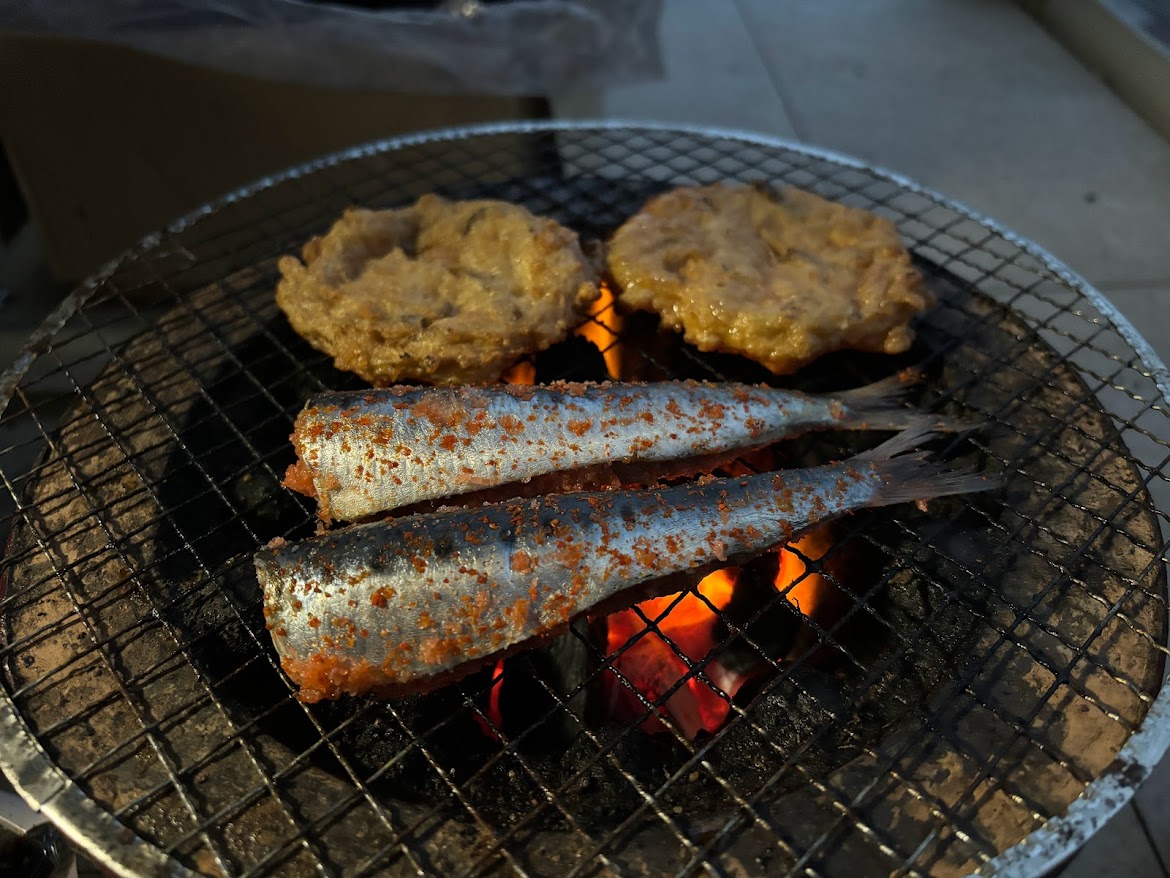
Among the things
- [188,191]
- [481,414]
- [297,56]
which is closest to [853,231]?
[481,414]

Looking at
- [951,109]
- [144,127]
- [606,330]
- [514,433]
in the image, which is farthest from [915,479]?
[951,109]

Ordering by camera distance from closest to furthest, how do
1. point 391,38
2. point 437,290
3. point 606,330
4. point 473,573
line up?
point 473,573, point 437,290, point 606,330, point 391,38

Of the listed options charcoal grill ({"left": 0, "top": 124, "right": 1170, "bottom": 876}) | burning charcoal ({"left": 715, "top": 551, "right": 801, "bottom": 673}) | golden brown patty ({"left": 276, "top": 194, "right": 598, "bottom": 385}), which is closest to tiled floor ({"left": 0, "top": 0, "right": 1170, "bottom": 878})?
golden brown patty ({"left": 276, "top": 194, "right": 598, "bottom": 385})

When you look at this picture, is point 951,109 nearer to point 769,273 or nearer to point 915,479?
point 769,273

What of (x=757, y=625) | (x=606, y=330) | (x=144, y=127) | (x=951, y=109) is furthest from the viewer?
(x=951, y=109)

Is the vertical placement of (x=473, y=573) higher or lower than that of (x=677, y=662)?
higher

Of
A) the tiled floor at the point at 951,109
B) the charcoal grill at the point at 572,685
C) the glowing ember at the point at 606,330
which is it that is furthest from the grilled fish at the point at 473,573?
the tiled floor at the point at 951,109
